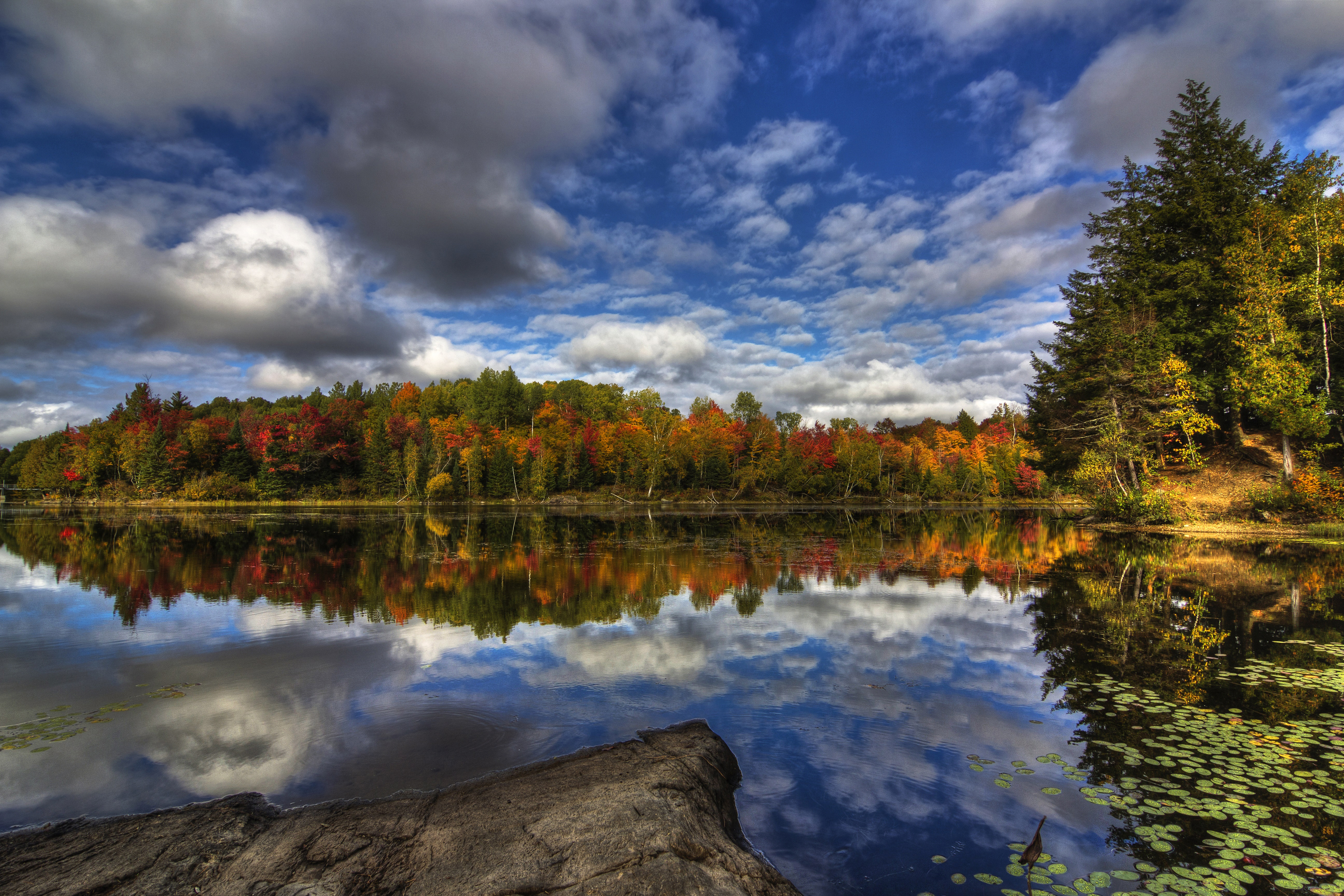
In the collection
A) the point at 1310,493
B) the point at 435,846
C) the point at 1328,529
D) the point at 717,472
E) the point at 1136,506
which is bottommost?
the point at 435,846

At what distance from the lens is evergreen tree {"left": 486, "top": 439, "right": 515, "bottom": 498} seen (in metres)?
69.9

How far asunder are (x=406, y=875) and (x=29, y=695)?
7.45 metres

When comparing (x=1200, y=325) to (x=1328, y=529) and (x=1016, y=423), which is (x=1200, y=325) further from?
(x=1016, y=423)

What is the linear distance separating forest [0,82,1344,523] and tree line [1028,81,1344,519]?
0.12 meters

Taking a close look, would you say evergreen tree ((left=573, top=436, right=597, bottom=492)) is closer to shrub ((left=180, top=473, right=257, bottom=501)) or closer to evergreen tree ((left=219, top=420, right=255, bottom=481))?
shrub ((left=180, top=473, right=257, bottom=501))

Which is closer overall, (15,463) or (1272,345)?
(1272,345)

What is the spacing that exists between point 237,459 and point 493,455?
1107 inches

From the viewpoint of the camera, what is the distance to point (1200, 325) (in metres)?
28.6

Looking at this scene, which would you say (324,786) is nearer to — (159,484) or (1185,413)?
(1185,413)

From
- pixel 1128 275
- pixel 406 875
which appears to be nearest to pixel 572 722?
pixel 406 875

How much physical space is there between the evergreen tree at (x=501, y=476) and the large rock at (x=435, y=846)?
219ft

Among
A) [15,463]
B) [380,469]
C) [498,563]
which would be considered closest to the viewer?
[498,563]

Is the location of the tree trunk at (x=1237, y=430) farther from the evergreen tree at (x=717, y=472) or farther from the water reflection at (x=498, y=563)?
the evergreen tree at (x=717, y=472)

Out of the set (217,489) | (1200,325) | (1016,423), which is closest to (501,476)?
(217,489)
